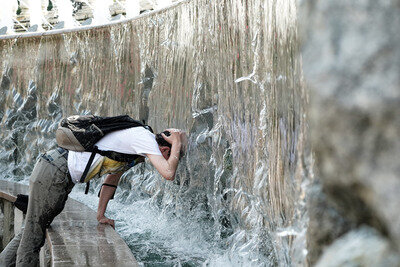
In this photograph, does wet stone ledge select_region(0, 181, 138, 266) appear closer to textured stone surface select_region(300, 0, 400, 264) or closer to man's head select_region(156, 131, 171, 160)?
man's head select_region(156, 131, 171, 160)

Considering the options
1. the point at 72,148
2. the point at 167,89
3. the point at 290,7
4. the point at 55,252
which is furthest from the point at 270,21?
the point at 167,89

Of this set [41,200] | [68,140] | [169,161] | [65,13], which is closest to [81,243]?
[41,200]

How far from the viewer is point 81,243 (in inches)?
147

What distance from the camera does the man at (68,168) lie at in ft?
11.9

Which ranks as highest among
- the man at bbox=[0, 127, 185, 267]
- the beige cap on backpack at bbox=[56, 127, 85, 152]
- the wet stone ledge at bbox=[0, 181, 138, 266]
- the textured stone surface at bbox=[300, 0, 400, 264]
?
the textured stone surface at bbox=[300, 0, 400, 264]

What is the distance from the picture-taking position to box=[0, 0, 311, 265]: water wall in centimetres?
271

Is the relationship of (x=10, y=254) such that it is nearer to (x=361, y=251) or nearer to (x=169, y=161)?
(x=169, y=161)

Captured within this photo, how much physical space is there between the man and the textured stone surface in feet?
8.23

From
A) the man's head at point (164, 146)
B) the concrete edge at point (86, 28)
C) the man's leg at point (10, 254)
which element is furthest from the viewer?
the concrete edge at point (86, 28)

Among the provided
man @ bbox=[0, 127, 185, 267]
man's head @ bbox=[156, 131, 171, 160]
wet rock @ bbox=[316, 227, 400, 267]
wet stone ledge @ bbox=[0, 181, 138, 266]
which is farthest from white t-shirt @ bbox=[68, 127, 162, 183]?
wet rock @ bbox=[316, 227, 400, 267]

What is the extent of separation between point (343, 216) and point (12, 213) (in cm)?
582

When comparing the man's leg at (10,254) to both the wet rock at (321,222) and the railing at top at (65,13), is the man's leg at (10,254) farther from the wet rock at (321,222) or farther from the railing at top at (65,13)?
the railing at top at (65,13)

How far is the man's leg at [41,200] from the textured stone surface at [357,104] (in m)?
2.87

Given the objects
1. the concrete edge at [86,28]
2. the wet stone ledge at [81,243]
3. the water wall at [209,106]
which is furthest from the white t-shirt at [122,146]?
the concrete edge at [86,28]
